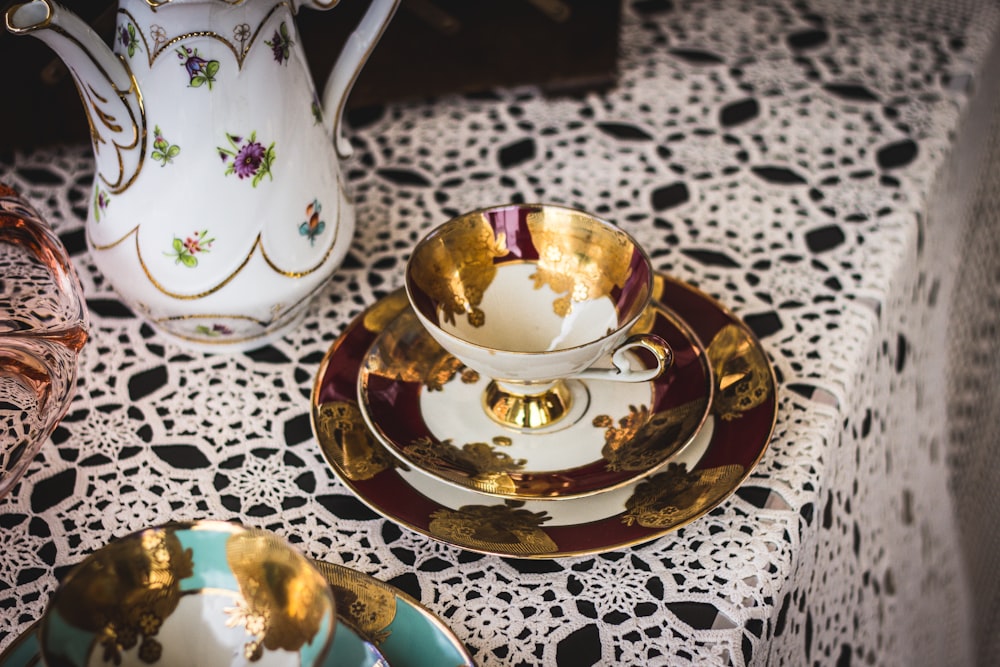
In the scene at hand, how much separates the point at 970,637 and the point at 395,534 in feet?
2.30

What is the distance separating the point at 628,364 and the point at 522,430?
6cm

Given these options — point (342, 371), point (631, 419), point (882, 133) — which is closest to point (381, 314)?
point (342, 371)

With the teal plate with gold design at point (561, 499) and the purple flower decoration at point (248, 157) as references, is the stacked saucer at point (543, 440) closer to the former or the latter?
the teal plate with gold design at point (561, 499)

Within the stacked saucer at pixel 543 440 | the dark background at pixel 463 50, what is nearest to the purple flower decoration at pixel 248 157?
the stacked saucer at pixel 543 440

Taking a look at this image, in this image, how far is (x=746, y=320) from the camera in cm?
56

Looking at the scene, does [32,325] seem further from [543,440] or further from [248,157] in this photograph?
[543,440]

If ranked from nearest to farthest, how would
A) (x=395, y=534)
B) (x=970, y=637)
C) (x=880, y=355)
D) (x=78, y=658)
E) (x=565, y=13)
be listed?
1. (x=78, y=658)
2. (x=395, y=534)
3. (x=880, y=355)
4. (x=565, y=13)
5. (x=970, y=637)

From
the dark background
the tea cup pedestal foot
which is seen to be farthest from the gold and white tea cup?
the dark background

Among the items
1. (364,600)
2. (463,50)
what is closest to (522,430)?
(364,600)

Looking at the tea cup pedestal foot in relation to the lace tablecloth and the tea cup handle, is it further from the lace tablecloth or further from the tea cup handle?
the tea cup handle

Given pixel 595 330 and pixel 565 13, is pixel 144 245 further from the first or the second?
pixel 565 13

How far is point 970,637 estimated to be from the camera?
34.2 inches

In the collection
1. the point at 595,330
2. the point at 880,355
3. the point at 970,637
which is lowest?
the point at 970,637

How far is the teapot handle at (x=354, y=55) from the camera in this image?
48cm
